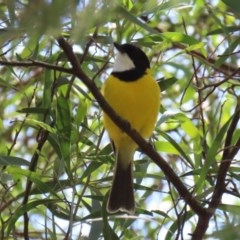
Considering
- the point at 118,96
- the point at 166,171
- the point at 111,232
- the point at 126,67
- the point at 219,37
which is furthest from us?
the point at 219,37

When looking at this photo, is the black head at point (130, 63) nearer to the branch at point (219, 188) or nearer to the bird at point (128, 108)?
the bird at point (128, 108)

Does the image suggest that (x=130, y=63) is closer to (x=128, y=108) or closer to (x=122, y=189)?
(x=128, y=108)

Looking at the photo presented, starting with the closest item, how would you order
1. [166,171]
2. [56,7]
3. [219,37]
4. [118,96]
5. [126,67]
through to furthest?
[56,7] < [166,171] < [118,96] < [126,67] < [219,37]

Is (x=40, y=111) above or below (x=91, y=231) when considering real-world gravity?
above

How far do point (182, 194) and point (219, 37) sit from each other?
6.63 ft

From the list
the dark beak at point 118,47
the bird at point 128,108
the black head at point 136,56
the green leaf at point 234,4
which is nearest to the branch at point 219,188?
the green leaf at point 234,4

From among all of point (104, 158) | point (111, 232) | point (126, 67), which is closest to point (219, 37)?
point (126, 67)

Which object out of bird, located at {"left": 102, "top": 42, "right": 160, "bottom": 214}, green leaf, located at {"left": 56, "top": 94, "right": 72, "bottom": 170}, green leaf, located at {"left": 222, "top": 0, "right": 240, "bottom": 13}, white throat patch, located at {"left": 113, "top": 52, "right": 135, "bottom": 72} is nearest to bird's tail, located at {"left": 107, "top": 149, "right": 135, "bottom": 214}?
bird, located at {"left": 102, "top": 42, "right": 160, "bottom": 214}

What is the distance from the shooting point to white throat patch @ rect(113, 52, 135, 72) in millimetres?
2658

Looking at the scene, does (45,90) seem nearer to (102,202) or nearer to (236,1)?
(102,202)

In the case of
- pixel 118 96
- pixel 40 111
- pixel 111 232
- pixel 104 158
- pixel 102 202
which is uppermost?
pixel 118 96

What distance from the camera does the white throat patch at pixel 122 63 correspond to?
2.66m

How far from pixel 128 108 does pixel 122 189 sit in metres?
0.36

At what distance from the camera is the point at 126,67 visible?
8.75ft
